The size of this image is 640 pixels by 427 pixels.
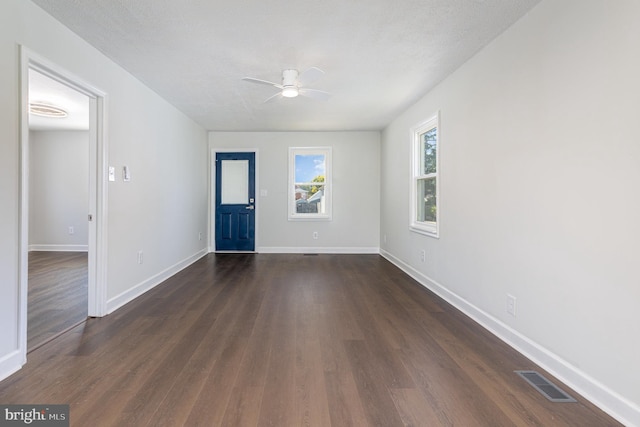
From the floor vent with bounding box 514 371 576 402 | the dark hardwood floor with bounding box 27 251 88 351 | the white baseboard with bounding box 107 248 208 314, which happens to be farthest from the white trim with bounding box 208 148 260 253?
the floor vent with bounding box 514 371 576 402

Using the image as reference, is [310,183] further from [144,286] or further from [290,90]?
[144,286]

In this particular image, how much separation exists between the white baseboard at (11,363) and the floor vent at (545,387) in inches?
122

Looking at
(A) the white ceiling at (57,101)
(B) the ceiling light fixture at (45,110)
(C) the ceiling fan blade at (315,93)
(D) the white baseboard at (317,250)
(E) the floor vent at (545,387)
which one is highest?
(A) the white ceiling at (57,101)

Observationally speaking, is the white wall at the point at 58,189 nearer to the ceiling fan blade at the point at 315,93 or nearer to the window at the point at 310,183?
the window at the point at 310,183

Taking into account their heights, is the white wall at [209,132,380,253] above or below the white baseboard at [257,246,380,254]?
above

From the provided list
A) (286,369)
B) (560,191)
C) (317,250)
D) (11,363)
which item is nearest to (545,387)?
(560,191)

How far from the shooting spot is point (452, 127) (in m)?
3.20

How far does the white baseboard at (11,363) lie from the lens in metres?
1.80

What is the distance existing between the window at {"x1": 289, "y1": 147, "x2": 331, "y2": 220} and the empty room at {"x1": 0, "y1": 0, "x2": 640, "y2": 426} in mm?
1638

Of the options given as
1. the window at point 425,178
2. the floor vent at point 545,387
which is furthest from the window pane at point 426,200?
the floor vent at point 545,387

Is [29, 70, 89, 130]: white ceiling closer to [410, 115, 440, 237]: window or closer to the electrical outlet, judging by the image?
[410, 115, 440, 237]: window

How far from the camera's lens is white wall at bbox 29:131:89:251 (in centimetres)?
613

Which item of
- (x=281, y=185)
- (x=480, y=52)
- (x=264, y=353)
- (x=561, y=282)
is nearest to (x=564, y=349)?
(x=561, y=282)

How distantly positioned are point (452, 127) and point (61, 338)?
3950mm
